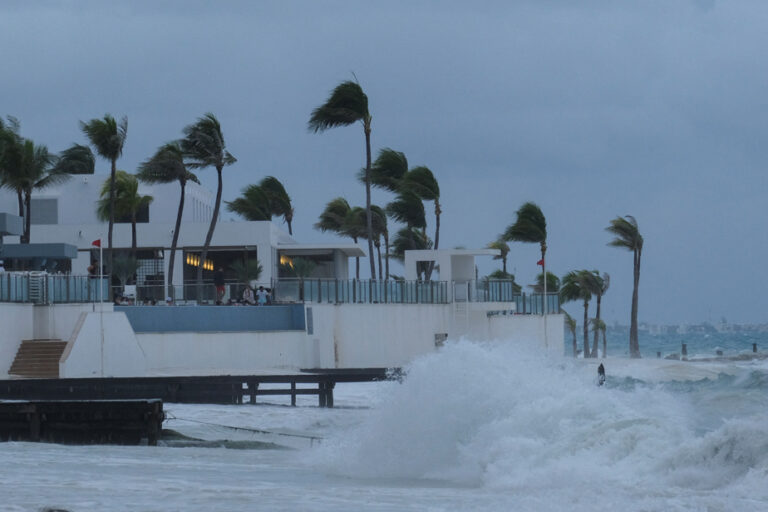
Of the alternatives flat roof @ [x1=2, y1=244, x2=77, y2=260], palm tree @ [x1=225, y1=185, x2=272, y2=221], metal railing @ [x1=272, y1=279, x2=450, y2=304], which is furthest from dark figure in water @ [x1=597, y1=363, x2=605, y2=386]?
palm tree @ [x1=225, y1=185, x2=272, y2=221]

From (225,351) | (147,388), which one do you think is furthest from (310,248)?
(147,388)

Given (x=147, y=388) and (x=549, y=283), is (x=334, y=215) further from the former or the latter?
(x=147, y=388)

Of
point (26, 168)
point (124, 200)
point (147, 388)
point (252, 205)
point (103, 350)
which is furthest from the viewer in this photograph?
point (252, 205)

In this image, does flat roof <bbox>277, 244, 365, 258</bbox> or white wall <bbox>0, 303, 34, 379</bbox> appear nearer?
white wall <bbox>0, 303, 34, 379</bbox>

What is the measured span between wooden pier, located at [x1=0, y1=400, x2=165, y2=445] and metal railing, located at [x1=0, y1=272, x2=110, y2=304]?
1325 centimetres

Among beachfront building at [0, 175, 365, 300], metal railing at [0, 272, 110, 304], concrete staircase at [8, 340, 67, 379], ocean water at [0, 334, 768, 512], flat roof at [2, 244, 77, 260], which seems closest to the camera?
ocean water at [0, 334, 768, 512]

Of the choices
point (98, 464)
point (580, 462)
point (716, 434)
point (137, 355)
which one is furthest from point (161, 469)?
point (137, 355)

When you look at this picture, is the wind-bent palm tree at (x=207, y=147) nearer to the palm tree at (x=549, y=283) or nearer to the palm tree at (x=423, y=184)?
the palm tree at (x=423, y=184)

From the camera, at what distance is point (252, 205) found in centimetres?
7531

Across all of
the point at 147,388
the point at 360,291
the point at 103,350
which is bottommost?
the point at 147,388

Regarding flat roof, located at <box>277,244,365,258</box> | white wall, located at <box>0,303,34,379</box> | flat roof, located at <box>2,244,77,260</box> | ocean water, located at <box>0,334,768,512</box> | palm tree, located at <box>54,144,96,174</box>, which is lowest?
ocean water, located at <box>0,334,768,512</box>

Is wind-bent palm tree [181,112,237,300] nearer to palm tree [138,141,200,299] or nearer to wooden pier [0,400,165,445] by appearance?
palm tree [138,141,200,299]

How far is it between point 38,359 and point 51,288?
296 centimetres

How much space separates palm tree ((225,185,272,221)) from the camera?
75312 mm
